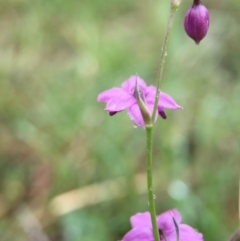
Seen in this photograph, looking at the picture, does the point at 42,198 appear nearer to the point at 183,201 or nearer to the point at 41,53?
the point at 183,201

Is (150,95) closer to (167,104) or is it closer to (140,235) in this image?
(167,104)

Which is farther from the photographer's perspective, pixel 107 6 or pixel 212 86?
pixel 107 6

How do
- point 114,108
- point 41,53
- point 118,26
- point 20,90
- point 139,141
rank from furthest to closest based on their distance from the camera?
point 118,26 → point 41,53 → point 20,90 → point 139,141 → point 114,108

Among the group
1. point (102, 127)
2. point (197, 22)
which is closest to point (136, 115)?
point (197, 22)

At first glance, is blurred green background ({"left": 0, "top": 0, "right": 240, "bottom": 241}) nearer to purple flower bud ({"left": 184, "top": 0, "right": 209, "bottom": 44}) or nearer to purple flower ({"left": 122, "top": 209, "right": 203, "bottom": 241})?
purple flower ({"left": 122, "top": 209, "right": 203, "bottom": 241})

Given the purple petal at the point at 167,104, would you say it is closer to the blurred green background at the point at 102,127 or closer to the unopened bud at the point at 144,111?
the unopened bud at the point at 144,111

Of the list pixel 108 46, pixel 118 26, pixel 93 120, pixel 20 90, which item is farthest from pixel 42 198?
pixel 118 26
